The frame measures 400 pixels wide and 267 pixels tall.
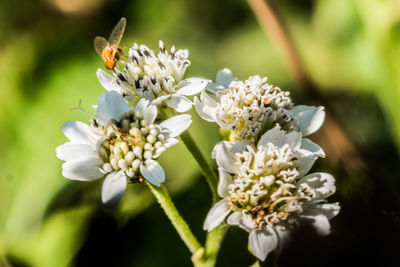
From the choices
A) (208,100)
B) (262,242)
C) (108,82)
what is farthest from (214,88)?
(262,242)

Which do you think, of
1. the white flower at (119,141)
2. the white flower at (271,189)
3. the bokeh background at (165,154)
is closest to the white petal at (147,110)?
the white flower at (119,141)

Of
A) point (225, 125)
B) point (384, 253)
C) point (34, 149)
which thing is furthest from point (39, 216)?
point (384, 253)

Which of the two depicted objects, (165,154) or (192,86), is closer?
(192,86)

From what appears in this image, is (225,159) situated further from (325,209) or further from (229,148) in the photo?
(325,209)

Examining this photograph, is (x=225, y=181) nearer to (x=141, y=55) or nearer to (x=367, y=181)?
(x=141, y=55)

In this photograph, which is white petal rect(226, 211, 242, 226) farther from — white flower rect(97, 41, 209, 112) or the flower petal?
white flower rect(97, 41, 209, 112)

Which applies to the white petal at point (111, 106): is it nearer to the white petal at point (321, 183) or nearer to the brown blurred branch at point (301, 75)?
the white petal at point (321, 183)
